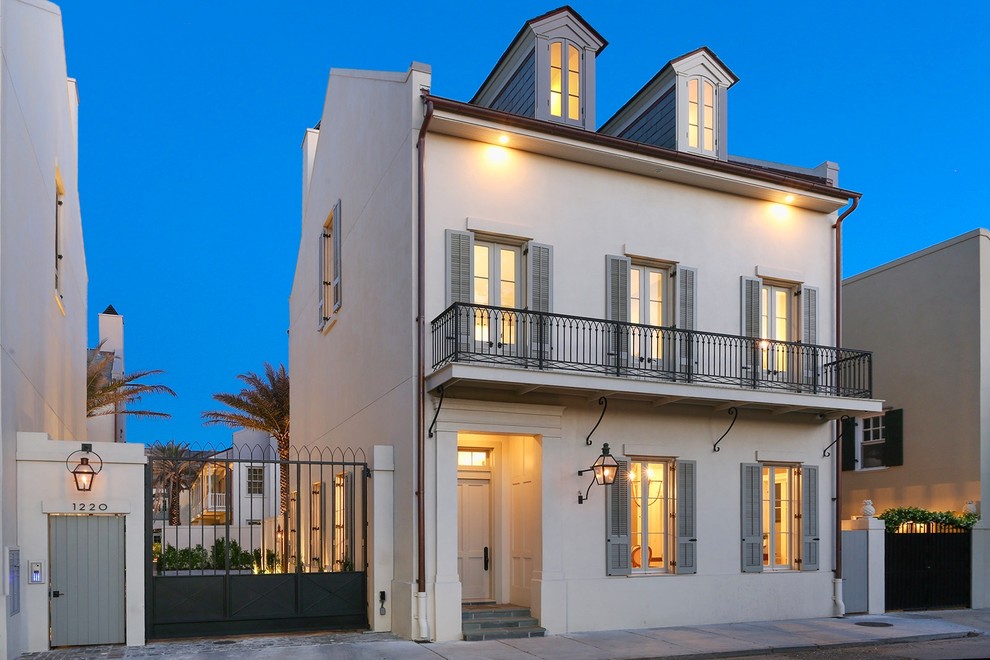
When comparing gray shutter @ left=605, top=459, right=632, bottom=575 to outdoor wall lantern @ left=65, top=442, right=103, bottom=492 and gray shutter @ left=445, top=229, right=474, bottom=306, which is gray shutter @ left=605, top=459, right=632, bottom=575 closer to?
gray shutter @ left=445, top=229, right=474, bottom=306

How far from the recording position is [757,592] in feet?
50.6

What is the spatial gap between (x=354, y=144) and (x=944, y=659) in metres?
12.4

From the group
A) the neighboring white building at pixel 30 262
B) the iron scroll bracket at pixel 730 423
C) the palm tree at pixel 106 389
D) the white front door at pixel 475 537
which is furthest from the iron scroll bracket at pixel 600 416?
the palm tree at pixel 106 389

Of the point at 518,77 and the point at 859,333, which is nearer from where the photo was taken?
the point at 518,77

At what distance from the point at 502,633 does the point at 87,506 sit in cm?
590

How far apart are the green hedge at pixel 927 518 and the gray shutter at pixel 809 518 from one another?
2571mm

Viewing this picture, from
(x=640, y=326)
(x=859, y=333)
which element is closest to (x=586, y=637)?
(x=640, y=326)

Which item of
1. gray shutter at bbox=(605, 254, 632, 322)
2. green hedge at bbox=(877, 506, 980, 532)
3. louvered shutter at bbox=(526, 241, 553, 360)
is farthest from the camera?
green hedge at bbox=(877, 506, 980, 532)

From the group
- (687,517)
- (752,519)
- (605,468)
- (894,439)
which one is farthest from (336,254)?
(894,439)

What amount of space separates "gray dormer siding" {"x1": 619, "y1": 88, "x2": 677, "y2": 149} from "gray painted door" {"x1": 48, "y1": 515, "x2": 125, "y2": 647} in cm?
1098

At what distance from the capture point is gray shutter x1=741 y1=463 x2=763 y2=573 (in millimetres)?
15406

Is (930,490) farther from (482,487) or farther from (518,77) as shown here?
(518,77)

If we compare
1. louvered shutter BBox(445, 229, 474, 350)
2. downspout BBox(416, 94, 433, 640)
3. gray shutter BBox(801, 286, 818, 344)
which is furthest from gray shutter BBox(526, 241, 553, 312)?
gray shutter BBox(801, 286, 818, 344)

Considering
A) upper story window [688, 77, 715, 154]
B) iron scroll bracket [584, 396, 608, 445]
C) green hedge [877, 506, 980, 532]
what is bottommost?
green hedge [877, 506, 980, 532]
